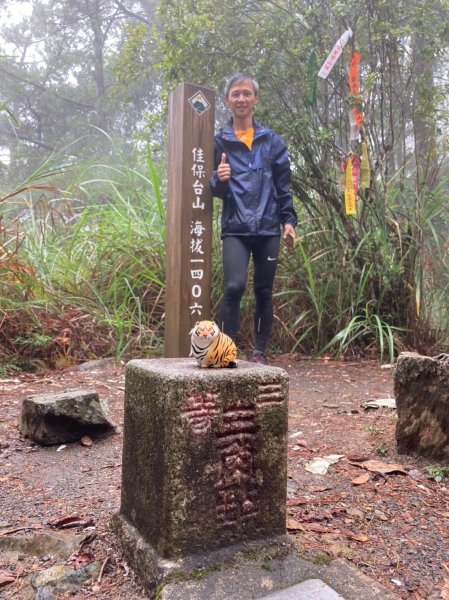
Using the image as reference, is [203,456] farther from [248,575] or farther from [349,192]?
[349,192]

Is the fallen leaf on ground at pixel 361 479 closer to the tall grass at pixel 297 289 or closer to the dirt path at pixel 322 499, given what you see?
the dirt path at pixel 322 499

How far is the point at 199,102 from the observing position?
3.09 metres

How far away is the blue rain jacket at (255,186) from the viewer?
2932 millimetres

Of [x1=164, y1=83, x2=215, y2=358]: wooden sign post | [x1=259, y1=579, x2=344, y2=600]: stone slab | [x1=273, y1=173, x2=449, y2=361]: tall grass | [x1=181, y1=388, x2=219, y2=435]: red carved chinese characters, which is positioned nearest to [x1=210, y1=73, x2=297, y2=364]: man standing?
[x1=164, y1=83, x2=215, y2=358]: wooden sign post

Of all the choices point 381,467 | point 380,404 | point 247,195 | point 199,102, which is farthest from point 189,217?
point 381,467

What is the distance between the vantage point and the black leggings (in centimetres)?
295

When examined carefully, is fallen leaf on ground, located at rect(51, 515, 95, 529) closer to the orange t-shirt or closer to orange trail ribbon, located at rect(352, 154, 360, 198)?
the orange t-shirt

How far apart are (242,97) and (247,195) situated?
55 cm

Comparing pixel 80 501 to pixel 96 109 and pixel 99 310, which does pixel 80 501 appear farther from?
pixel 96 109

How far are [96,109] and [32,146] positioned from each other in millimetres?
1656

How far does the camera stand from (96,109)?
443 inches

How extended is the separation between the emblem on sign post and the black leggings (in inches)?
31.4

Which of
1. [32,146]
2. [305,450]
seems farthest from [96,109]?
[305,450]

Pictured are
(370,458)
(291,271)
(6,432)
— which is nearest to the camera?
(370,458)
